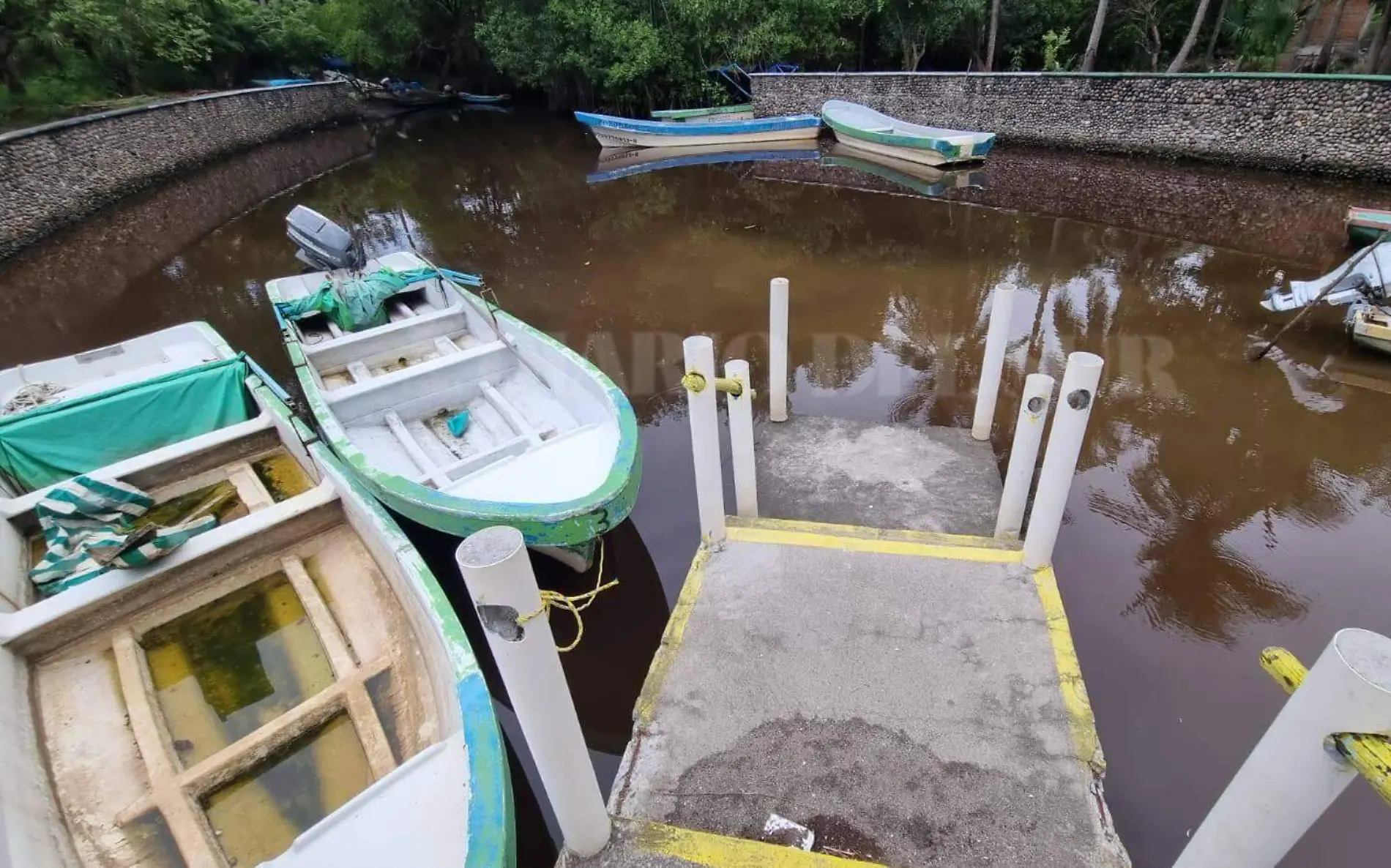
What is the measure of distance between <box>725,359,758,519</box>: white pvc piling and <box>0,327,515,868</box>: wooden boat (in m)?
Answer: 1.94

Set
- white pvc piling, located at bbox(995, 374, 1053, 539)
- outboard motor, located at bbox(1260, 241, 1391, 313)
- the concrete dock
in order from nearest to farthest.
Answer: the concrete dock, white pvc piling, located at bbox(995, 374, 1053, 539), outboard motor, located at bbox(1260, 241, 1391, 313)

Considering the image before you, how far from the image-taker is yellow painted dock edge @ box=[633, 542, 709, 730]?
3.17 metres

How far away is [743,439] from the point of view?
420cm

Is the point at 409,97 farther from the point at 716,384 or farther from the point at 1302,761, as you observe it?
the point at 1302,761

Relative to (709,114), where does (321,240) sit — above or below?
above

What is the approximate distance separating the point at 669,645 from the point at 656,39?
24.1 m

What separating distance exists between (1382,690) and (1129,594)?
341 centimetres

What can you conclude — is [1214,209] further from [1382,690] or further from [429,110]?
[429,110]

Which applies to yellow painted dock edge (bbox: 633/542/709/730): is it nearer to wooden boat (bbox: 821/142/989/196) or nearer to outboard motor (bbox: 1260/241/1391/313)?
outboard motor (bbox: 1260/241/1391/313)

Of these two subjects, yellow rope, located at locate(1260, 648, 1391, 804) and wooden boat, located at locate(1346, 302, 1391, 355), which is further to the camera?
wooden boat, located at locate(1346, 302, 1391, 355)

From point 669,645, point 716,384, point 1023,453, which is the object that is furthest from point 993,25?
point 669,645

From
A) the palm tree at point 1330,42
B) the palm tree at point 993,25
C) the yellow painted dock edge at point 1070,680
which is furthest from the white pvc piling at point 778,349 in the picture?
the palm tree at point 1330,42

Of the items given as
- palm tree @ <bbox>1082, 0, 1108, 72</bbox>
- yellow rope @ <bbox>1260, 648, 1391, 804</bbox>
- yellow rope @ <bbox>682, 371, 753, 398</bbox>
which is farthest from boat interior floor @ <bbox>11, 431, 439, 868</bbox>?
palm tree @ <bbox>1082, 0, 1108, 72</bbox>

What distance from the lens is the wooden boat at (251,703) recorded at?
2512mm
